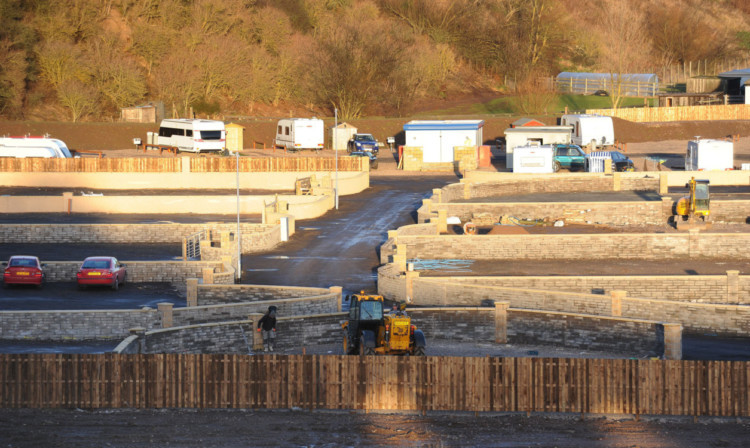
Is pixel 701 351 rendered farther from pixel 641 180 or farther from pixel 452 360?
pixel 641 180

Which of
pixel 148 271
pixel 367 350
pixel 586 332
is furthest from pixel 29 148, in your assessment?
pixel 367 350

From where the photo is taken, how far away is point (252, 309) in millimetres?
31156

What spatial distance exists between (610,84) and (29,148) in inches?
2340

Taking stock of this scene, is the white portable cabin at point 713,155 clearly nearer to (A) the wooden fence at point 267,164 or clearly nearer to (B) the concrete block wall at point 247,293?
(A) the wooden fence at point 267,164

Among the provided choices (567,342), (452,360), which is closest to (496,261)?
(567,342)

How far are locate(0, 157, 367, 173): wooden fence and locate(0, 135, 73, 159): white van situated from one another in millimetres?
2856

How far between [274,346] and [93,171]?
37.4 meters

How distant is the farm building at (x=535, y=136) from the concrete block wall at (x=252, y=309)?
1500 inches

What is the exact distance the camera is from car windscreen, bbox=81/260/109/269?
36.6 meters

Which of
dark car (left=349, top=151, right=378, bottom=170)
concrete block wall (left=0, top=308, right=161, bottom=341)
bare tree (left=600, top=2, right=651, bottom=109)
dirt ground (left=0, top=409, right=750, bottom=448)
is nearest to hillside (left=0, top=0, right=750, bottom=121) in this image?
bare tree (left=600, top=2, right=651, bottom=109)

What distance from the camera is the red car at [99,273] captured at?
36312 mm

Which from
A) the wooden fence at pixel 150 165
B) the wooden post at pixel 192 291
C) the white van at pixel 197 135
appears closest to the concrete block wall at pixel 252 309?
the wooden post at pixel 192 291

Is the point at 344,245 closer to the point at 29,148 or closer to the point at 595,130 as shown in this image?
the point at 29,148

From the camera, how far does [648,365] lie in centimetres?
2225
